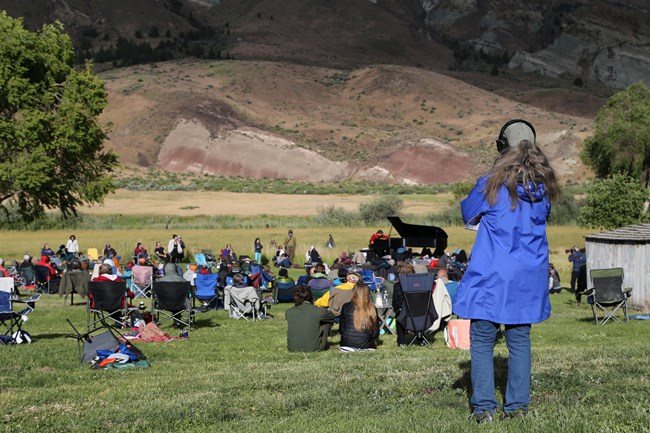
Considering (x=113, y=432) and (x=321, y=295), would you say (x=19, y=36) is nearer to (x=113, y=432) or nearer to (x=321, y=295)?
(x=321, y=295)

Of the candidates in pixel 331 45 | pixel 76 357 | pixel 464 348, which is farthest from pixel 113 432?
pixel 331 45

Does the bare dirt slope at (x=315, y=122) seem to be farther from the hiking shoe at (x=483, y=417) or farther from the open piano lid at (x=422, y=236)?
the hiking shoe at (x=483, y=417)

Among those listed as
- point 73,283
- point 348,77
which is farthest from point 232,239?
point 348,77

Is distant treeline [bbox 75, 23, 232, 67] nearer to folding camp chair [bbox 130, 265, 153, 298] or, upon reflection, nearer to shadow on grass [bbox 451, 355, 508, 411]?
folding camp chair [bbox 130, 265, 153, 298]

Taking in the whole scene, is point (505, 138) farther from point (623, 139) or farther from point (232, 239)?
point (623, 139)

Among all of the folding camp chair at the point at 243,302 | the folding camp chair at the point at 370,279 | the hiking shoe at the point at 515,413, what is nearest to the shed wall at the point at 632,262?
the folding camp chair at the point at 370,279

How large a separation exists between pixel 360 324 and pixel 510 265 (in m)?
6.55

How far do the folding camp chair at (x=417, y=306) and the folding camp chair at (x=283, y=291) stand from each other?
8164 mm

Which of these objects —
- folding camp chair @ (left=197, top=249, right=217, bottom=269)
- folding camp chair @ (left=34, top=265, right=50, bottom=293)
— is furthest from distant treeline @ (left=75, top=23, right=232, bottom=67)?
folding camp chair @ (left=34, top=265, right=50, bottom=293)

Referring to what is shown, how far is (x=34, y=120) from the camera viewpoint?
101ft

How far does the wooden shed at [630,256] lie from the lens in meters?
21.5

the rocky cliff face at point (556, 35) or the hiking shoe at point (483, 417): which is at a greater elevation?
the rocky cliff face at point (556, 35)

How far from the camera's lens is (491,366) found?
585 centimetres

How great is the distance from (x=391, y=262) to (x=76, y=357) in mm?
16057
